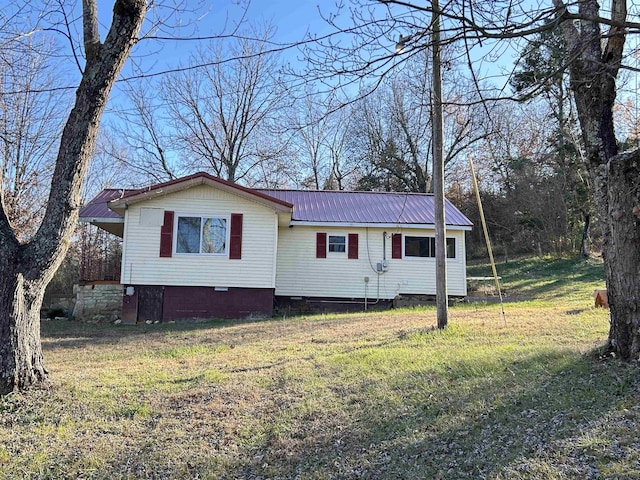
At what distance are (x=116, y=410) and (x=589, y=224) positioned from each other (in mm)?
23779

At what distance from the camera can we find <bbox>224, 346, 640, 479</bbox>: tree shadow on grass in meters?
3.17

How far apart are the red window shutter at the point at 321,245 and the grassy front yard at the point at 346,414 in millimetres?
7857

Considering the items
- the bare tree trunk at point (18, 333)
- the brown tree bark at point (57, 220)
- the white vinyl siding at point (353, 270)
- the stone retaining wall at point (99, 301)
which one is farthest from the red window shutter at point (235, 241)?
the bare tree trunk at point (18, 333)

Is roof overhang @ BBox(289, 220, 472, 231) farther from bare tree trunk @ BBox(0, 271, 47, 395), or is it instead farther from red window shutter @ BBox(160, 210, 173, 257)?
bare tree trunk @ BBox(0, 271, 47, 395)

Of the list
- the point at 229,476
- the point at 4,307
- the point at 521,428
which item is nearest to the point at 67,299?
the point at 4,307

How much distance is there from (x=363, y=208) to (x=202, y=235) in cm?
610

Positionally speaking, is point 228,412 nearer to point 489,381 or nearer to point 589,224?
point 489,381

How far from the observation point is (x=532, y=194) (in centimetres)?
2388

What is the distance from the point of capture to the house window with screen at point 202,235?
1308 centimetres

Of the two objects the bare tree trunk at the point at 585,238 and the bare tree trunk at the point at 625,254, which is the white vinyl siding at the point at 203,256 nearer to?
the bare tree trunk at the point at 625,254

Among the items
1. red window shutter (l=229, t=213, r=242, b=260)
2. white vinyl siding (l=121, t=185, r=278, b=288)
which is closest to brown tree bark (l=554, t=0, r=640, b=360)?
white vinyl siding (l=121, t=185, r=278, b=288)

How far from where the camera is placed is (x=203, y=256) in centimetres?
1305

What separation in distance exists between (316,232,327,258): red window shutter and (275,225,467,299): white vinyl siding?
0.40 feet

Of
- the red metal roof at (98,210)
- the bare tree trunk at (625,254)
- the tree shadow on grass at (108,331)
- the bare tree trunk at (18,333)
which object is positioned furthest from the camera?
the red metal roof at (98,210)
